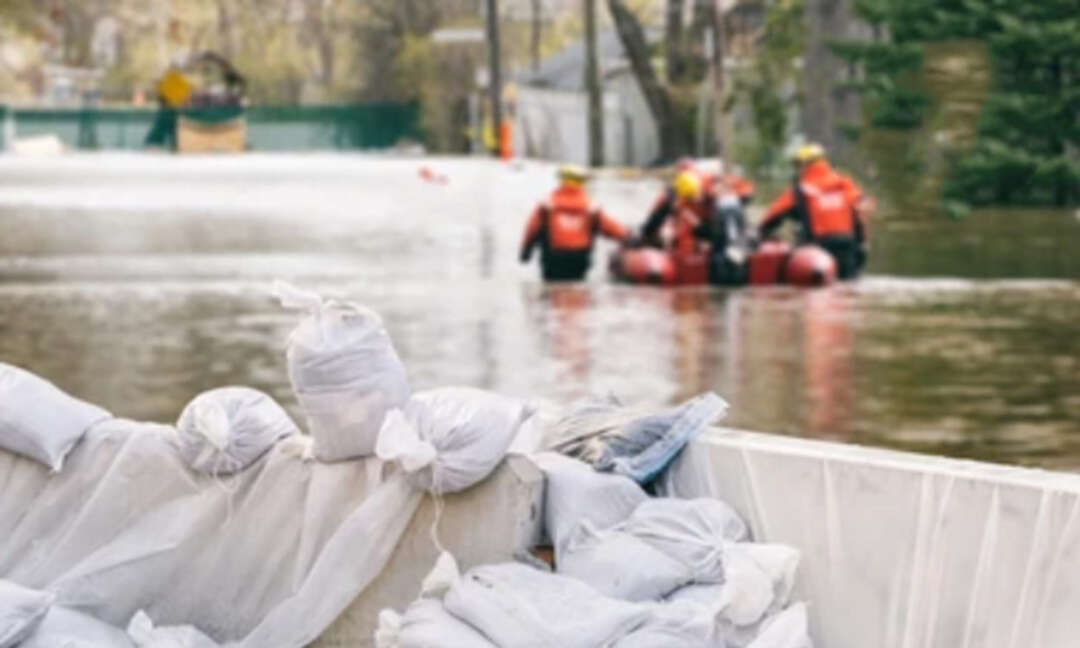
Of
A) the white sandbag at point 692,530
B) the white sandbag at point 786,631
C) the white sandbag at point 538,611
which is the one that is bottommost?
the white sandbag at point 786,631

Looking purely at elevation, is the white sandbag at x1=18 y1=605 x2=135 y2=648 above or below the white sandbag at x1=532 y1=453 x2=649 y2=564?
below

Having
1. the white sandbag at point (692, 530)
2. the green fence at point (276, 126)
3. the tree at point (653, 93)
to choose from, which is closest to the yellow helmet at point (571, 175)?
the white sandbag at point (692, 530)

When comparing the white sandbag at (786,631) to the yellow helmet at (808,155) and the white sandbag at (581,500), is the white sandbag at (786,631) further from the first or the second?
the yellow helmet at (808,155)

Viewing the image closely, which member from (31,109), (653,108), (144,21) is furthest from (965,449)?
(144,21)

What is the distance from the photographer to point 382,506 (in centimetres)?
803

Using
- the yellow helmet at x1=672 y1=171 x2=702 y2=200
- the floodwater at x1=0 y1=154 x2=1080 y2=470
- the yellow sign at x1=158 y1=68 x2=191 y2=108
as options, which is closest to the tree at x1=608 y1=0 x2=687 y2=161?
the floodwater at x1=0 y1=154 x2=1080 y2=470

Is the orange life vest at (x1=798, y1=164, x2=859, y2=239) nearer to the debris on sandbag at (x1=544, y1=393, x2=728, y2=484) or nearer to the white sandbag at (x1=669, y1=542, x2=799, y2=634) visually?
the debris on sandbag at (x1=544, y1=393, x2=728, y2=484)

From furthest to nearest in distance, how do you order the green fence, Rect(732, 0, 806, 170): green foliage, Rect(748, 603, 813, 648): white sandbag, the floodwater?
the green fence < Rect(732, 0, 806, 170): green foliage < the floodwater < Rect(748, 603, 813, 648): white sandbag

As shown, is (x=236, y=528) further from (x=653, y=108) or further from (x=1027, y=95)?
(x=653, y=108)

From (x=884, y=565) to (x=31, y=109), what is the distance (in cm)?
10055

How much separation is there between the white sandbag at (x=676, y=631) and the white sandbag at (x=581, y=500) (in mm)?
474

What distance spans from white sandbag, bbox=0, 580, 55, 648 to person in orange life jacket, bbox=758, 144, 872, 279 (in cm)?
1918

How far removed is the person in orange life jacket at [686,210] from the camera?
84.2 ft

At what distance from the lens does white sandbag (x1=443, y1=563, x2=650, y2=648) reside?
7.21 metres
